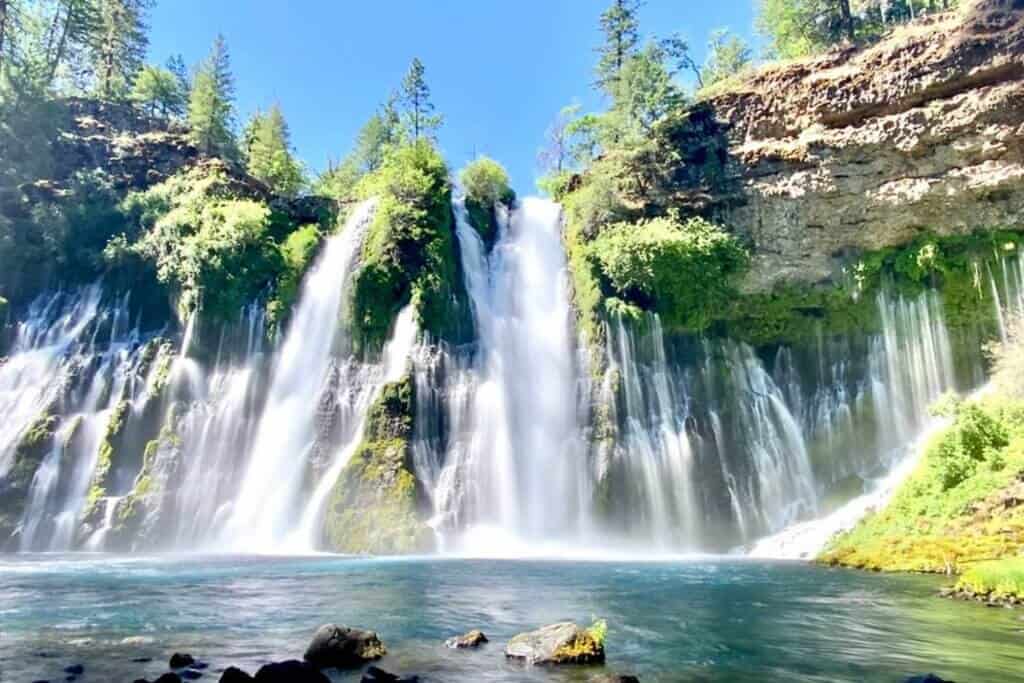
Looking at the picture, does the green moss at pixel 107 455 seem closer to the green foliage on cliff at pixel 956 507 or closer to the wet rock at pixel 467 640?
the wet rock at pixel 467 640

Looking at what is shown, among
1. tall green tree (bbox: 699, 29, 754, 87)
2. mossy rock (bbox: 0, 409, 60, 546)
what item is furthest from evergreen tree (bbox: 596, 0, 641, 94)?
mossy rock (bbox: 0, 409, 60, 546)

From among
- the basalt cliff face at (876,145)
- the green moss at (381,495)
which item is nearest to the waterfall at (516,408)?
the green moss at (381,495)

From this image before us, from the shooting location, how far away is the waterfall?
84.0 feet

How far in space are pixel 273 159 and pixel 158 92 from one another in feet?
43.0

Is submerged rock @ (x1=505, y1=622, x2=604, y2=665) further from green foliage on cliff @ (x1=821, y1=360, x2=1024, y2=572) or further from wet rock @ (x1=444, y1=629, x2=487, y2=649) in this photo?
green foliage on cliff @ (x1=821, y1=360, x2=1024, y2=572)

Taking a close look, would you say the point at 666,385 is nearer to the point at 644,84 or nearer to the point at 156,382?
the point at 644,84

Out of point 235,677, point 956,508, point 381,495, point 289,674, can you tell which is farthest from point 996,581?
point 381,495

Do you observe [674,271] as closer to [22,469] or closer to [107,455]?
[107,455]

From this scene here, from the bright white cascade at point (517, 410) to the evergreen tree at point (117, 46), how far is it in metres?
37.1

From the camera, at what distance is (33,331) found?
109 ft

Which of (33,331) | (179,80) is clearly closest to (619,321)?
(33,331)

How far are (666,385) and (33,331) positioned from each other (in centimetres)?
2933

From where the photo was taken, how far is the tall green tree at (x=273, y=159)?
48125 mm

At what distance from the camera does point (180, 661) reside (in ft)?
25.9
